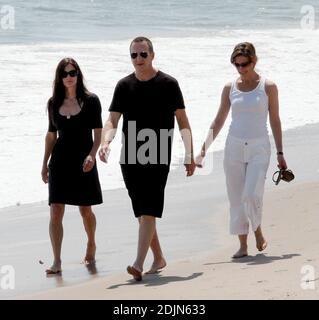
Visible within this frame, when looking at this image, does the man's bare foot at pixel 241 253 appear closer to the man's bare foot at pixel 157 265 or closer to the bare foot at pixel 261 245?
the bare foot at pixel 261 245

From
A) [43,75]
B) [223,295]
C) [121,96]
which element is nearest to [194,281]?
[223,295]

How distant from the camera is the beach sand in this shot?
654cm

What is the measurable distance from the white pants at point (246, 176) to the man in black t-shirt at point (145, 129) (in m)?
0.45

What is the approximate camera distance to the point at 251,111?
7.58 metres

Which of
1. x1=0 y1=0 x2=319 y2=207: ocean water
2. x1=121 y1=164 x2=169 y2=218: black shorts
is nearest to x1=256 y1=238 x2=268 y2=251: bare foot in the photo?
x1=121 y1=164 x2=169 y2=218: black shorts

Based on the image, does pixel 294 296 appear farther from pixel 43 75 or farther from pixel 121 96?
pixel 43 75

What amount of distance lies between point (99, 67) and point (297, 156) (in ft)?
33.5
